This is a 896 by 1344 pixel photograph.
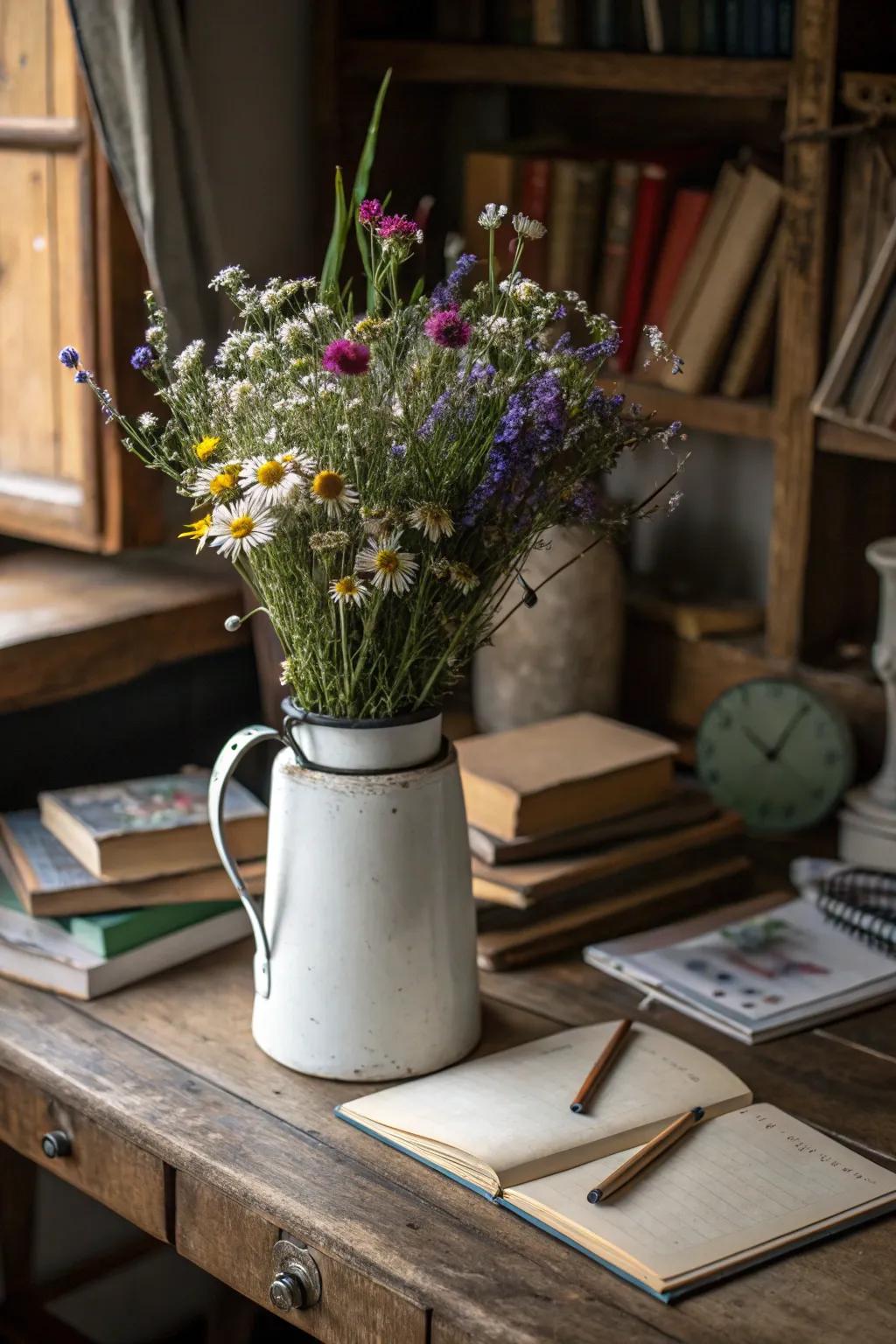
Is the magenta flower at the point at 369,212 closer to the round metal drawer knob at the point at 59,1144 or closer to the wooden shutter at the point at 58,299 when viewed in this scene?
the wooden shutter at the point at 58,299

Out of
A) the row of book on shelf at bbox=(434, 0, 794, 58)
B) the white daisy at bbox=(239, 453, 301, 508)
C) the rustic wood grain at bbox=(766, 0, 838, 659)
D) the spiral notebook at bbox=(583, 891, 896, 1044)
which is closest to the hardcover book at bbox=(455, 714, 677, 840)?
the spiral notebook at bbox=(583, 891, 896, 1044)

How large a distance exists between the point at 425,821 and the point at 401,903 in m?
0.07

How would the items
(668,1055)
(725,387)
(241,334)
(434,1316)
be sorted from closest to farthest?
(434,1316), (241,334), (668,1055), (725,387)

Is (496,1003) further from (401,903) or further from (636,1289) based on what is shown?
(636,1289)

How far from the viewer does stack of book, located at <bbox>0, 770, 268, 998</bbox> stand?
61.7 inches

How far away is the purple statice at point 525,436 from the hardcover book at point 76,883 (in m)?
0.55

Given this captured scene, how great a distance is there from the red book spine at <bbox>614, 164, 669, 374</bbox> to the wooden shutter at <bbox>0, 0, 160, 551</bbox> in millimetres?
637

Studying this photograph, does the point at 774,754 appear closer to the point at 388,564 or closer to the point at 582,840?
the point at 582,840

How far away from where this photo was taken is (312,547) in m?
1.22


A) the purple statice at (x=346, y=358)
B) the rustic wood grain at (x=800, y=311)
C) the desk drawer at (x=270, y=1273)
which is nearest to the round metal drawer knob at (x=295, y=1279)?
the desk drawer at (x=270, y=1273)

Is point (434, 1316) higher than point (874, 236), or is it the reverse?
point (874, 236)

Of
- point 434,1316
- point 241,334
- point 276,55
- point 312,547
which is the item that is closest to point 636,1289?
point 434,1316

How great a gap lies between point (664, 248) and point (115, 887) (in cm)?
107

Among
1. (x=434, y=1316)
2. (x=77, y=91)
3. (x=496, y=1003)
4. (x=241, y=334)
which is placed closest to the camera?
(x=434, y=1316)
